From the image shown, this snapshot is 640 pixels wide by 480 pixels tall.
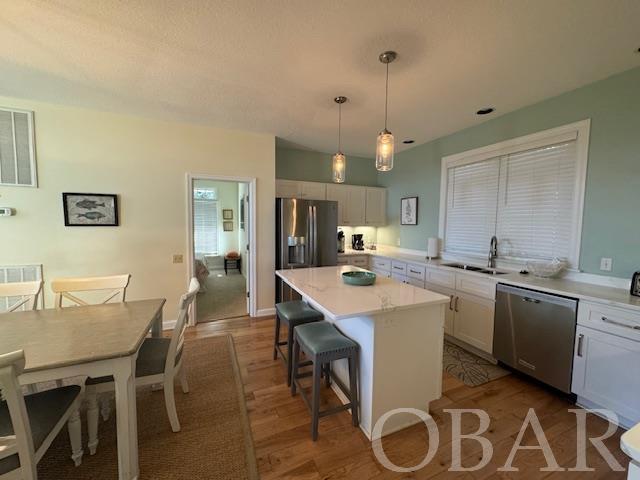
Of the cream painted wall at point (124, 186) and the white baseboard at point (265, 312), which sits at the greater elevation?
the cream painted wall at point (124, 186)

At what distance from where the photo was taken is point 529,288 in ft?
7.36

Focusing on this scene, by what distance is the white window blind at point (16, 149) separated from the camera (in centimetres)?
265

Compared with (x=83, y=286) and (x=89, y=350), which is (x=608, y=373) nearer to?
(x=89, y=350)

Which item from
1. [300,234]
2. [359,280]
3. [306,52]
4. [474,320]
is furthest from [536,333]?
[306,52]

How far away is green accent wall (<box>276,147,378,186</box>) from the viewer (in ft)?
14.4

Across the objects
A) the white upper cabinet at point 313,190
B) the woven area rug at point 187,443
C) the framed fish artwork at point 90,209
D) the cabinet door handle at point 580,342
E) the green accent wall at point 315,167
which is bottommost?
the woven area rug at point 187,443

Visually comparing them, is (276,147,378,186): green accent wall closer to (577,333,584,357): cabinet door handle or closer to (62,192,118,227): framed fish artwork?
(62,192,118,227): framed fish artwork

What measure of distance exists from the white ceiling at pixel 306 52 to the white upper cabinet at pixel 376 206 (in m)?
1.99

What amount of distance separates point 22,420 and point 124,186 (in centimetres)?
272

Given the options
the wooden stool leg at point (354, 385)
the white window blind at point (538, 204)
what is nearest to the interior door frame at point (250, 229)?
the wooden stool leg at point (354, 385)

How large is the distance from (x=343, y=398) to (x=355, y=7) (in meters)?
2.69

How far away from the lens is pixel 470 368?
256cm

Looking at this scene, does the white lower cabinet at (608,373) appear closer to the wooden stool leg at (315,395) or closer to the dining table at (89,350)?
the wooden stool leg at (315,395)

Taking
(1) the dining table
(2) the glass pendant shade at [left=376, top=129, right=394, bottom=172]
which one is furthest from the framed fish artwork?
(2) the glass pendant shade at [left=376, top=129, right=394, bottom=172]
